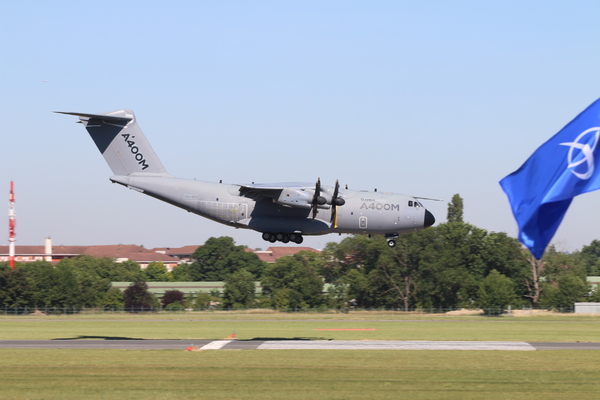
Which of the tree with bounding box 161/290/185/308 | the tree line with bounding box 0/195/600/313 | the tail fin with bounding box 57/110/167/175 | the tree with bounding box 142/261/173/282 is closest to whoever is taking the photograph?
the tail fin with bounding box 57/110/167/175

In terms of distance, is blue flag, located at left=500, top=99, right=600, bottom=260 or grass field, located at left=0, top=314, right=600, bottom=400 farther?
grass field, located at left=0, top=314, right=600, bottom=400

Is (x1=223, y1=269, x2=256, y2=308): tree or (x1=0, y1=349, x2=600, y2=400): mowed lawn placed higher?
(x1=223, y1=269, x2=256, y2=308): tree

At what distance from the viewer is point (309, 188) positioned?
44.3 m

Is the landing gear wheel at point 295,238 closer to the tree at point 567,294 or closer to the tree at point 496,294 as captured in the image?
the tree at point 496,294

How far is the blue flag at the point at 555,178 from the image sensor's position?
17.2m

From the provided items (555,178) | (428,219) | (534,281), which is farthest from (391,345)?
(534,281)

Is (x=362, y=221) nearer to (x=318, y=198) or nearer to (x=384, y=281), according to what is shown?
(x=318, y=198)

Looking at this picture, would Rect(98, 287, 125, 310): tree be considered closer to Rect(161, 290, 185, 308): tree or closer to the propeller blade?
Rect(161, 290, 185, 308): tree

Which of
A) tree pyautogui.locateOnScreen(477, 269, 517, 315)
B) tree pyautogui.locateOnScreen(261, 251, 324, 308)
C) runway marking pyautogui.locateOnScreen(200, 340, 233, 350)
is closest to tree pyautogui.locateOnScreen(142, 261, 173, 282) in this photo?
tree pyautogui.locateOnScreen(261, 251, 324, 308)

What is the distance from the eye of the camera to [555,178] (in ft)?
57.5

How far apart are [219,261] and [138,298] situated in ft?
204

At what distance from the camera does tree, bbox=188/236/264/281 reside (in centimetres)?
15875

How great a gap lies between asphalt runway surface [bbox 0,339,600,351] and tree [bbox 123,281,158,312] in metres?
57.1

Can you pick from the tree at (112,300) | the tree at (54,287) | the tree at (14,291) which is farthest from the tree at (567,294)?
the tree at (14,291)
